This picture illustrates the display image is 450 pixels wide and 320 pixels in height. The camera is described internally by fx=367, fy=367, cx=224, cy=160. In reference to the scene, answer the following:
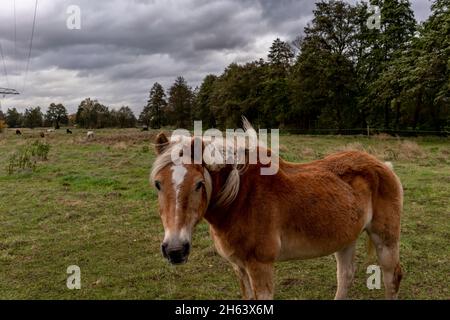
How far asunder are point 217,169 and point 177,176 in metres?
0.44

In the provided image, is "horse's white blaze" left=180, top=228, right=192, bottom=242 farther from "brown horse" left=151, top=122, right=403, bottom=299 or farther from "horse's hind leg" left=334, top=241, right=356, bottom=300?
"horse's hind leg" left=334, top=241, right=356, bottom=300

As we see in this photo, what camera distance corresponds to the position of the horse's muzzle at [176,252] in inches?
110

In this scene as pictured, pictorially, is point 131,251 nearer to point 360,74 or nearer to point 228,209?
point 228,209

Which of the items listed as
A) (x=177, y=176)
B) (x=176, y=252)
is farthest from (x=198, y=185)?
(x=176, y=252)

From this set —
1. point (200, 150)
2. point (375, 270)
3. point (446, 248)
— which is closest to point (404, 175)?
point (446, 248)

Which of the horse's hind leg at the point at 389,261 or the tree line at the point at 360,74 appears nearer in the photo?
the horse's hind leg at the point at 389,261

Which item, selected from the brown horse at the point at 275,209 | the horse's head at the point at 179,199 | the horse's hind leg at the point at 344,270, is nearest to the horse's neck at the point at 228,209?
the brown horse at the point at 275,209

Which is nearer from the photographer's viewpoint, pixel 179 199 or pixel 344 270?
pixel 179 199

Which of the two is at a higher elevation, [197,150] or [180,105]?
[180,105]

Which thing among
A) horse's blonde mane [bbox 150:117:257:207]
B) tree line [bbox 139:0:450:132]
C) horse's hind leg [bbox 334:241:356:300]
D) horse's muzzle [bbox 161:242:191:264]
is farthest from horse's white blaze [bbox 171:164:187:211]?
tree line [bbox 139:0:450:132]

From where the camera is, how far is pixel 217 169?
3.25 metres

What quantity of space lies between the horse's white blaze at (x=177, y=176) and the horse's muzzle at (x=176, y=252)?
30 centimetres

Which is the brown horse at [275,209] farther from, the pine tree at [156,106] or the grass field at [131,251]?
the pine tree at [156,106]

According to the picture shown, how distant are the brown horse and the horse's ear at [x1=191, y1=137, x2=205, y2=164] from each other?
0.06m
